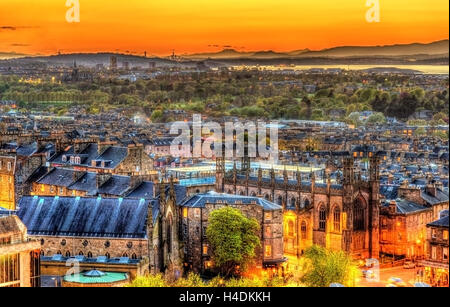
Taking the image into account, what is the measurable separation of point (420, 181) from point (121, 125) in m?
92.5

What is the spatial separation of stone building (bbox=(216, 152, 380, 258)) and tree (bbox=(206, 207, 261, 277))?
7365 millimetres

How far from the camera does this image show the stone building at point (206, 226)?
50969 millimetres

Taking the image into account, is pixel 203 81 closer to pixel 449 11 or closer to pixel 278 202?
pixel 278 202

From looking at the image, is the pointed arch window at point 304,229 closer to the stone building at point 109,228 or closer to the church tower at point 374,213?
the church tower at point 374,213

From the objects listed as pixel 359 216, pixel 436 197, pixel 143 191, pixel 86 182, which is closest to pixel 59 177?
pixel 86 182

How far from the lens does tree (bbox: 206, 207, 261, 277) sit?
4953 centimetres

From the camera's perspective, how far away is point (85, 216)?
4816cm

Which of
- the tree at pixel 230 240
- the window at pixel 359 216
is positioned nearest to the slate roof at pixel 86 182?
the tree at pixel 230 240

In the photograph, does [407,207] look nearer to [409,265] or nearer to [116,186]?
[409,265]

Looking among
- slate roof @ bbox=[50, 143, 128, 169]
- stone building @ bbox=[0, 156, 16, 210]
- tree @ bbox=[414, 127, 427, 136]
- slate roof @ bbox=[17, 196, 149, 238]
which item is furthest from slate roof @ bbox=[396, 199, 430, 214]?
tree @ bbox=[414, 127, 427, 136]

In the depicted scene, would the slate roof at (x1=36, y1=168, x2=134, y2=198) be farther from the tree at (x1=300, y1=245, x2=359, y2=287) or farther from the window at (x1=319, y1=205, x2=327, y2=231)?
the tree at (x1=300, y1=245, x2=359, y2=287)

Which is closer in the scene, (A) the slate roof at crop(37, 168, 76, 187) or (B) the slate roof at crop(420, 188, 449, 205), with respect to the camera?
(B) the slate roof at crop(420, 188, 449, 205)

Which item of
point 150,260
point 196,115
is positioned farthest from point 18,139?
point 196,115

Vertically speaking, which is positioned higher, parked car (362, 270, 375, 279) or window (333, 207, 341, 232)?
window (333, 207, 341, 232)
